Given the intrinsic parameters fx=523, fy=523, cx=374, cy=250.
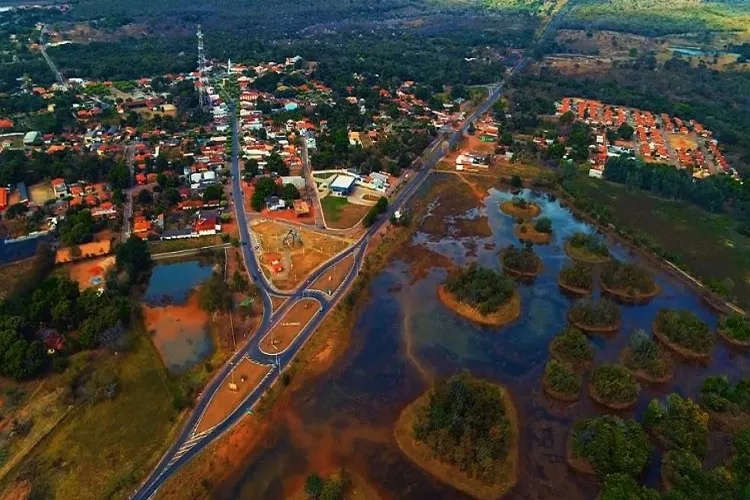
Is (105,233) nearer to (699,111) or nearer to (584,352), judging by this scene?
(584,352)

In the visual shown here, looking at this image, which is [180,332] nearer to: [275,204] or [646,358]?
[275,204]

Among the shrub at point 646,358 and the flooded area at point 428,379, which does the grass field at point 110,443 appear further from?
the shrub at point 646,358

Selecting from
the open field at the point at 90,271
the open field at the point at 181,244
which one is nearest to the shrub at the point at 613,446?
the open field at the point at 181,244

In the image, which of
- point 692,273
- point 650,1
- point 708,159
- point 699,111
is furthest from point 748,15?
point 692,273

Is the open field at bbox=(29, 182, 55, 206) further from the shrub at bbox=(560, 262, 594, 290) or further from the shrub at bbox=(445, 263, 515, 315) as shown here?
the shrub at bbox=(560, 262, 594, 290)

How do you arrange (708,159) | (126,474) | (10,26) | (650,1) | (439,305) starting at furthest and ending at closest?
(650,1) < (10,26) < (708,159) < (439,305) < (126,474)

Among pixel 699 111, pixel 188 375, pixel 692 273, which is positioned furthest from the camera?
pixel 699 111
